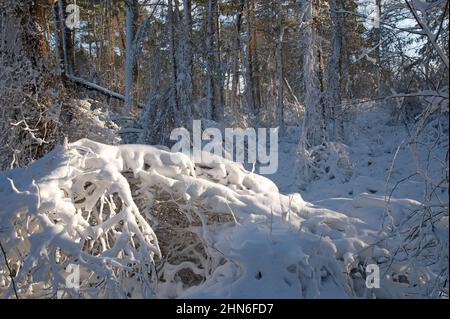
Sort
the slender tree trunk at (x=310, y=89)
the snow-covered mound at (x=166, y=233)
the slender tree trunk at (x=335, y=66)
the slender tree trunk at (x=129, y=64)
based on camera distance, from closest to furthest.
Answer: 1. the snow-covered mound at (x=166, y=233)
2. the slender tree trunk at (x=310, y=89)
3. the slender tree trunk at (x=129, y=64)
4. the slender tree trunk at (x=335, y=66)

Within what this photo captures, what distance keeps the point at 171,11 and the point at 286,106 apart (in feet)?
27.0

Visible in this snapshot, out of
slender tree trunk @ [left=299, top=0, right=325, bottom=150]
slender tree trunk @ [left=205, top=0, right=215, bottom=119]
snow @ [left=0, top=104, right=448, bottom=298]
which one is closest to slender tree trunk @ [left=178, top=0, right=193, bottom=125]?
slender tree trunk @ [left=205, top=0, right=215, bottom=119]


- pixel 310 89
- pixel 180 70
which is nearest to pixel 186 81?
pixel 180 70

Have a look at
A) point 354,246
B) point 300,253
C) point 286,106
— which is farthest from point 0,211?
point 286,106

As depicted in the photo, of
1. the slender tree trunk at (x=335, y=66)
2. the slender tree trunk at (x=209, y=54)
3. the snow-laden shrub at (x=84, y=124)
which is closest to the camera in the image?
the snow-laden shrub at (x=84, y=124)

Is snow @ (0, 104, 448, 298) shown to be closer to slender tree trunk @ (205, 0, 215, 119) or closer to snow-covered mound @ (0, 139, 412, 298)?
snow-covered mound @ (0, 139, 412, 298)

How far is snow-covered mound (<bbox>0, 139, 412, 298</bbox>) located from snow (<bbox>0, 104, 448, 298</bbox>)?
1 centimetres

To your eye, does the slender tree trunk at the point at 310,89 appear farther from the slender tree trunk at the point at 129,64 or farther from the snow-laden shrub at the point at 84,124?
the snow-laden shrub at the point at 84,124

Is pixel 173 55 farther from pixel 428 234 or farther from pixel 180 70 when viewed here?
pixel 428 234

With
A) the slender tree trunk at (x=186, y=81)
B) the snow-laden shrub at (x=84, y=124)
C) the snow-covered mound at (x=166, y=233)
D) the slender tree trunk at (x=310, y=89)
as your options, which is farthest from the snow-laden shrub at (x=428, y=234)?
the slender tree trunk at (x=310, y=89)

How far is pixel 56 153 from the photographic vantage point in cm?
439

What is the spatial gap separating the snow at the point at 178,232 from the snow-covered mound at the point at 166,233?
0.04ft

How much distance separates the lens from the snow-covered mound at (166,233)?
3527mm

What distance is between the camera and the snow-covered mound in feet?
11.6
